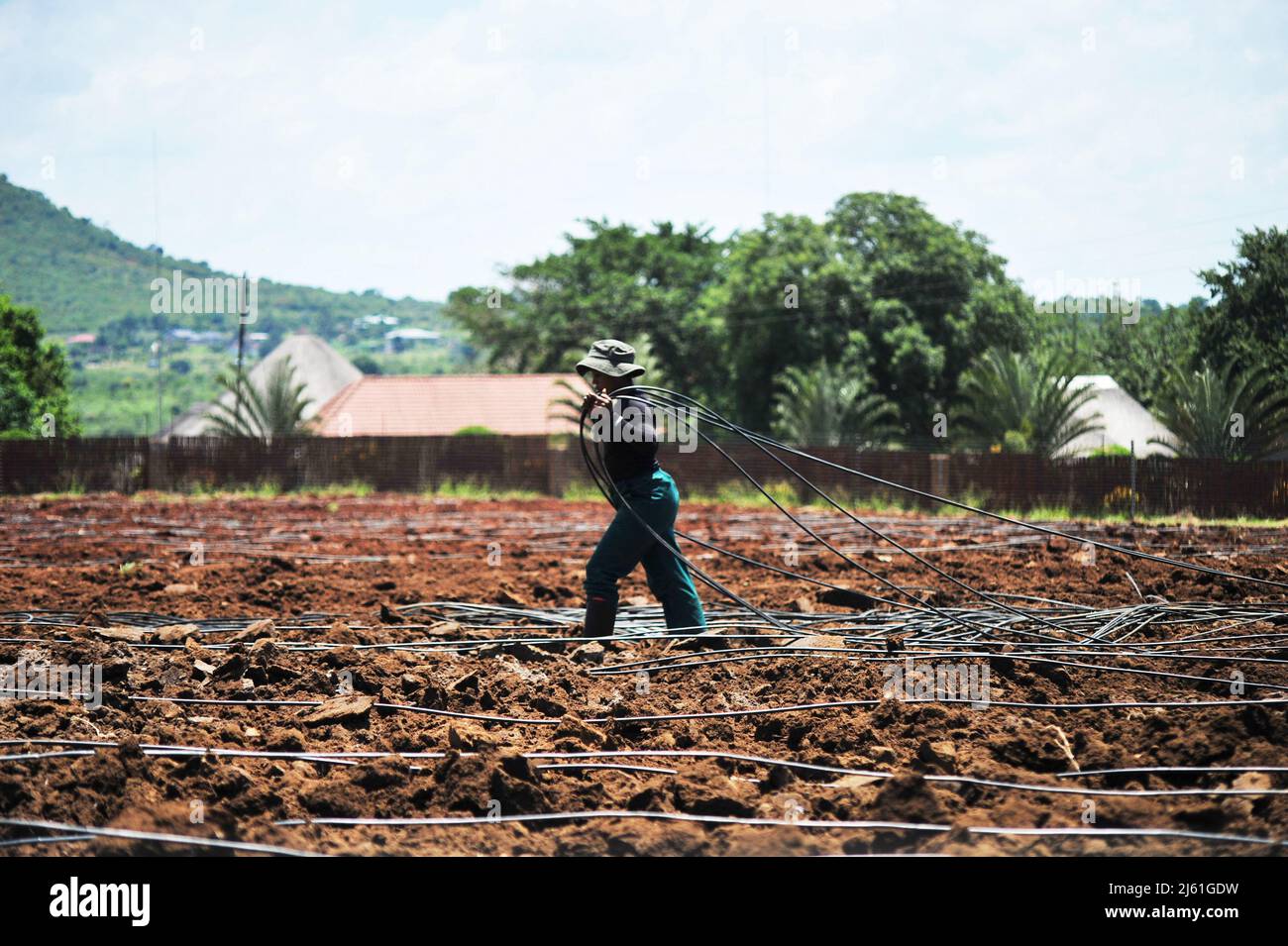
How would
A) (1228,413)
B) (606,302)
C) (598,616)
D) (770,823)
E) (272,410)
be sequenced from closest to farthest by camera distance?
(770,823) → (598,616) → (1228,413) → (272,410) → (606,302)

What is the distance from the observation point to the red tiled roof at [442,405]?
45438 millimetres

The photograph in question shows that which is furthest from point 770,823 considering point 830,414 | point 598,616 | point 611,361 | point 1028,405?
point 830,414

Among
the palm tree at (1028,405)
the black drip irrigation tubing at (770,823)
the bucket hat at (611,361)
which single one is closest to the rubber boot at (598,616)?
the bucket hat at (611,361)

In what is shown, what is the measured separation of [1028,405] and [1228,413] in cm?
600

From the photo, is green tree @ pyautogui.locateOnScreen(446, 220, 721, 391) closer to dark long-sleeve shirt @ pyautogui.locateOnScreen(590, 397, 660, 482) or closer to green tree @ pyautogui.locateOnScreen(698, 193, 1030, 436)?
green tree @ pyautogui.locateOnScreen(698, 193, 1030, 436)

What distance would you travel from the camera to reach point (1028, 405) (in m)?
25.1

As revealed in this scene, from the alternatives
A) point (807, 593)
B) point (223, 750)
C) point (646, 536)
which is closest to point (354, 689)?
point (223, 750)

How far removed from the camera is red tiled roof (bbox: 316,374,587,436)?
45.4 meters

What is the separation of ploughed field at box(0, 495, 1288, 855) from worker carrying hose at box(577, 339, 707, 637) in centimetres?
24

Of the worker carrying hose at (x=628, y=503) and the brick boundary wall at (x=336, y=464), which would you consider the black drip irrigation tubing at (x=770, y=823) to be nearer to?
the worker carrying hose at (x=628, y=503)

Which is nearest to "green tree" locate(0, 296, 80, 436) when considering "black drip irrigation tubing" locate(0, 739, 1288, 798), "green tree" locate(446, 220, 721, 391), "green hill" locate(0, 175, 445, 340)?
"green tree" locate(446, 220, 721, 391)

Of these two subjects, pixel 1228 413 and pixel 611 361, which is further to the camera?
pixel 1228 413

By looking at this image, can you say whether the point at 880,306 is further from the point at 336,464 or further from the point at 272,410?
the point at 272,410
